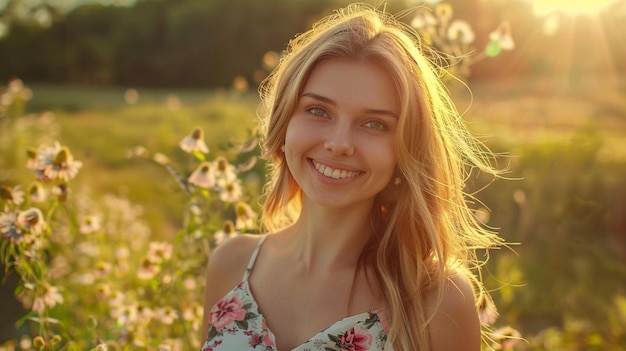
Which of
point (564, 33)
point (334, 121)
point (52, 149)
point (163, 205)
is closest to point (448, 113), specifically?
point (334, 121)

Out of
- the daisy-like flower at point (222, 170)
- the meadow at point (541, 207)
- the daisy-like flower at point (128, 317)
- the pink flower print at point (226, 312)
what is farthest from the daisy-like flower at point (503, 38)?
the daisy-like flower at point (128, 317)

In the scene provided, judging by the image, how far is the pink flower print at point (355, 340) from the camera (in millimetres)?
1639

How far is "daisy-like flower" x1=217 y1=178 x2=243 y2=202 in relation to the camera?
2.22 m

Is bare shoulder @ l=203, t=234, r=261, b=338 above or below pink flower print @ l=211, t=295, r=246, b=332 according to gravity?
above

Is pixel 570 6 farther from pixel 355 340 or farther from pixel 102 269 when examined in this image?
pixel 355 340

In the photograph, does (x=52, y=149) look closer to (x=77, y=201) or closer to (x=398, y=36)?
(x=398, y=36)

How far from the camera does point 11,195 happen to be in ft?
6.28

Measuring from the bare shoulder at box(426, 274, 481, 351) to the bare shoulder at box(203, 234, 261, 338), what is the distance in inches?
22.9

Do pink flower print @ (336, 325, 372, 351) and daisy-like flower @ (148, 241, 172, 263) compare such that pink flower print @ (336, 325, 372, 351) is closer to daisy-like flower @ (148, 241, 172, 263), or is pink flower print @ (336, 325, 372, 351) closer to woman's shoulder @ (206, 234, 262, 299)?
woman's shoulder @ (206, 234, 262, 299)

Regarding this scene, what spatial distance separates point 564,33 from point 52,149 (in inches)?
340

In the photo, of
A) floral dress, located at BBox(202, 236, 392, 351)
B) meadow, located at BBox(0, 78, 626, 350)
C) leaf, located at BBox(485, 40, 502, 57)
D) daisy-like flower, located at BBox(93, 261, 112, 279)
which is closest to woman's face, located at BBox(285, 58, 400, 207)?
floral dress, located at BBox(202, 236, 392, 351)

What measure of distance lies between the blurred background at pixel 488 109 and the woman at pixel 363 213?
0.96 ft

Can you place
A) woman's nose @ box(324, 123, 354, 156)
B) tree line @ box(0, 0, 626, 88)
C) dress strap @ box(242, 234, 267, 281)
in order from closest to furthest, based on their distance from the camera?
woman's nose @ box(324, 123, 354, 156), dress strap @ box(242, 234, 267, 281), tree line @ box(0, 0, 626, 88)

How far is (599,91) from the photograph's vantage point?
27.8 feet
